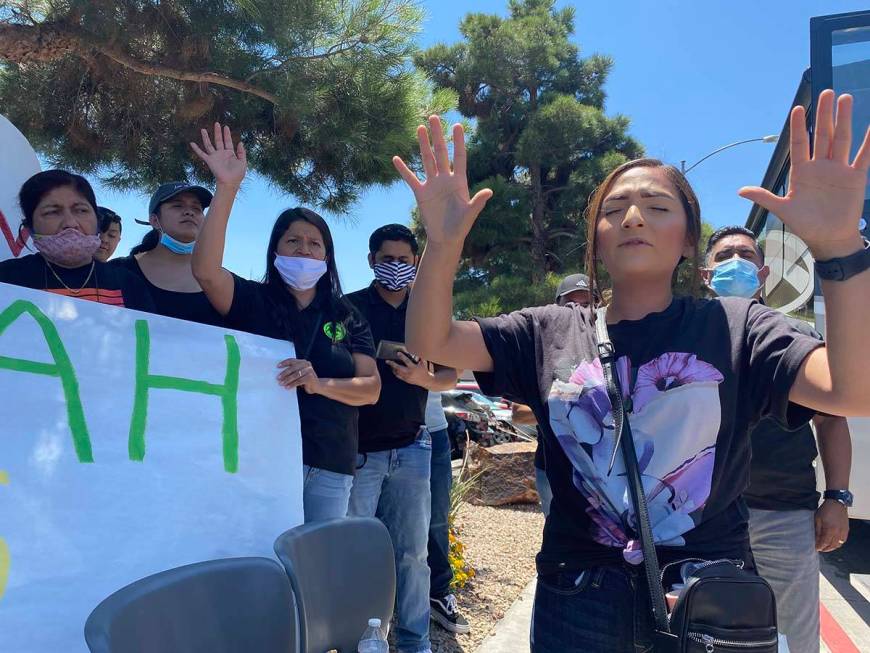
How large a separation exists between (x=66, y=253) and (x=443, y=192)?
64.1 inches

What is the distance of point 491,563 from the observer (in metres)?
4.70

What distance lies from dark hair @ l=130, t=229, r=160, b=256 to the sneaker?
7.43 ft

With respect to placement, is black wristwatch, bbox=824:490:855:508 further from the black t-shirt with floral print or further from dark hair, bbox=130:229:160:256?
dark hair, bbox=130:229:160:256

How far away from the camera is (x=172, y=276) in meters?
2.82

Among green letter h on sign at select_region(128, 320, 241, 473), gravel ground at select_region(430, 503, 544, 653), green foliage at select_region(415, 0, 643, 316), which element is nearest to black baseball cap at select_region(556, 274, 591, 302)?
gravel ground at select_region(430, 503, 544, 653)

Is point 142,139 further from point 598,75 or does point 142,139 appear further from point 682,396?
point 598,75

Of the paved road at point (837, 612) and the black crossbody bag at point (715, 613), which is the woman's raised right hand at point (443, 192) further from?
the paved road at point (837, 612)

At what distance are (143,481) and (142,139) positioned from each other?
2.90m

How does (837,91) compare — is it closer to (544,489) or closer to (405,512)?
(544,489)

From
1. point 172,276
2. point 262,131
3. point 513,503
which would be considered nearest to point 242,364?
point 172,276

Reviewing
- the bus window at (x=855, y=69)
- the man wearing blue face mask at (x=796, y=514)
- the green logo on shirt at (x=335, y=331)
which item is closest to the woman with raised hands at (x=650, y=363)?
the man wearing blue face mask at (x=796, y=514)

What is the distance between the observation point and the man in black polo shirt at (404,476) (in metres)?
2.97

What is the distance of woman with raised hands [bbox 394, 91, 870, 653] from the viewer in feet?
4.05

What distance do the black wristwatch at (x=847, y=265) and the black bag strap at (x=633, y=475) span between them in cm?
43
